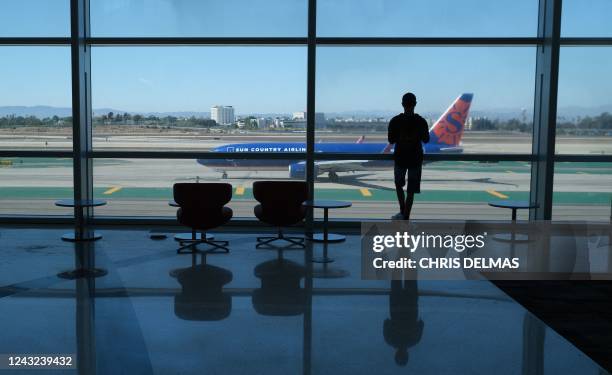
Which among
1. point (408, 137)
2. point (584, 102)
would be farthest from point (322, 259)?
point (584, 102)

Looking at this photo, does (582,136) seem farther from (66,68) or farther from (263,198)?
(66,68)

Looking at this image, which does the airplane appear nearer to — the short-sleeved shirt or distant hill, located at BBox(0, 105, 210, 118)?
distant hill, located at BBox(0, 105, 210, 118)

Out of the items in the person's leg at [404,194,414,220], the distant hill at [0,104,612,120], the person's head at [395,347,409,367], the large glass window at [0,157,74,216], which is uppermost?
the distant hill at [0,104,612,120]

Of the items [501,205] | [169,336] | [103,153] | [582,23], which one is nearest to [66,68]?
[103,153]

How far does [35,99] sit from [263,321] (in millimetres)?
6227

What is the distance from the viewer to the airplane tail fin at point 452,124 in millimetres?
8844

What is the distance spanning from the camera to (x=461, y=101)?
29.2 feet

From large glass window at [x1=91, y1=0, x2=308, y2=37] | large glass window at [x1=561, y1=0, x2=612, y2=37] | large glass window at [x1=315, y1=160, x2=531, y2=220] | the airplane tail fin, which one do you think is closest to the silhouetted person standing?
large glass window at [x1=315, y1=160, x2=531, y2=220]

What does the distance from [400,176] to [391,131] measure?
54cm

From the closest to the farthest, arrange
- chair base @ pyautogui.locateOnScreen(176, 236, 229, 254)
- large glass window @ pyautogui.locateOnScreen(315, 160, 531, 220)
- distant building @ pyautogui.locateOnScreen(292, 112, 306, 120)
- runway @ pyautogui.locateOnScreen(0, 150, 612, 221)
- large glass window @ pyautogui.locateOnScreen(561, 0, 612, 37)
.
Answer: chair base @ pyautogui.locateOnScreen(176, 236, 229, 254), large glass window @ pyautogui.locateOnScreen(561, 0, 612, 37), distant building @ pyautogui.locateOnScreen(292, 112, 306, 120), runway @ pyautogui.locateOnScreen(0, 150, 612, 221), large glass window @ pyautogui.locateOnScreen(315, 160, 531, 220)

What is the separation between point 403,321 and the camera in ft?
13.0

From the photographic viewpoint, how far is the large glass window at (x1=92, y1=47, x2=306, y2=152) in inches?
320

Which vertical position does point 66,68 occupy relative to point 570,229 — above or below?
above

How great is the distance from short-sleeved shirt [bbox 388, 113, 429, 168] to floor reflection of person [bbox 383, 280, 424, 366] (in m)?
1.92
